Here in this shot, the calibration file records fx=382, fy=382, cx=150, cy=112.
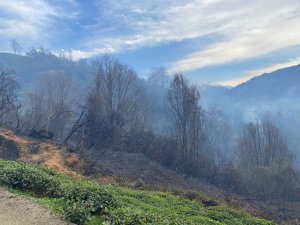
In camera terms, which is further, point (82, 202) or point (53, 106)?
point (53, 106)

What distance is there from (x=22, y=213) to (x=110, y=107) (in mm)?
37634

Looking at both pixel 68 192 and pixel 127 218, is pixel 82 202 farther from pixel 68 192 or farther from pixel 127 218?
pixel 127 218

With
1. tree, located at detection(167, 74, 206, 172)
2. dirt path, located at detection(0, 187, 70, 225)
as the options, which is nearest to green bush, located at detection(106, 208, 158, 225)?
dirt path, located at detection(0, 187, 70, 225)

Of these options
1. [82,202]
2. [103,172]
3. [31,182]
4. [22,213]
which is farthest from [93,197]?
[103,172]

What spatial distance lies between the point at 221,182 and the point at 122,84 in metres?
23.5

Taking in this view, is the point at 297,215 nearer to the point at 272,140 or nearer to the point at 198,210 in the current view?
the point at 198,210

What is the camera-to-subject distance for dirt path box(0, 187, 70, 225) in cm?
916

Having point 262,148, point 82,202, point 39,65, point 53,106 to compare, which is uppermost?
point 39,65

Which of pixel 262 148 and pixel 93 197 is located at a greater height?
pixel 93 197

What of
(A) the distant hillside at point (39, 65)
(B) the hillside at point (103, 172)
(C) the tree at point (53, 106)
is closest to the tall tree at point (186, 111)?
(C) the tree at point (53, 106)

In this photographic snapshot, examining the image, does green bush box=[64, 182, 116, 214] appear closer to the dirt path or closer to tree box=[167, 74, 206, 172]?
the dirt path

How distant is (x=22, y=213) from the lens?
387 inches

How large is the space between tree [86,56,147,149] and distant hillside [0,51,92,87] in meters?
110

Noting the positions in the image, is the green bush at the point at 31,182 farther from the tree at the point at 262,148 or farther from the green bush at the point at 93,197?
the tree at the point at 262,148
